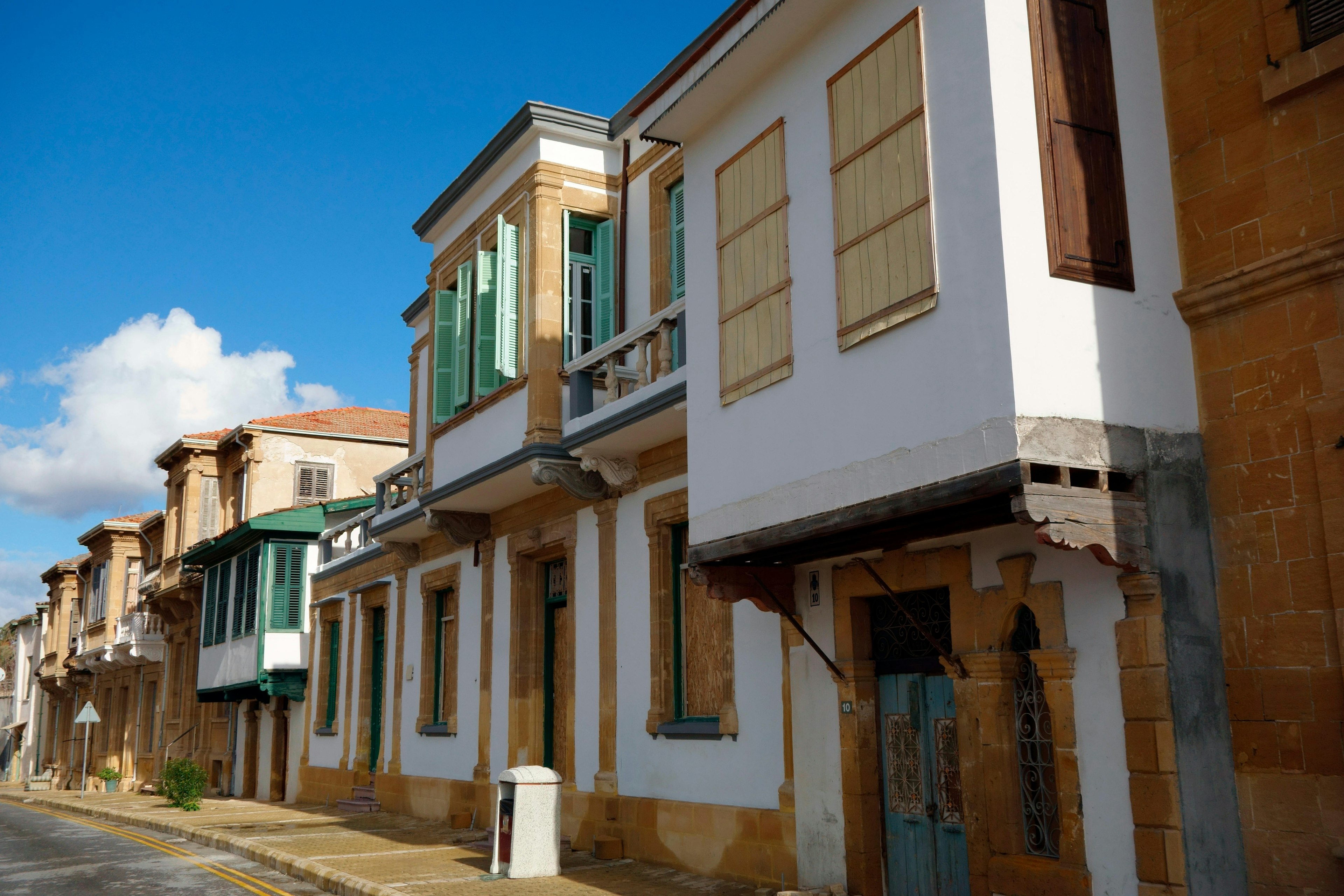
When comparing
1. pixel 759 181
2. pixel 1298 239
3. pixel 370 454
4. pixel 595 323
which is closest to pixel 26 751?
pixel 370 454

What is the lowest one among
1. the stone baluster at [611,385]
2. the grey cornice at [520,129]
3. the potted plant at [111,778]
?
the potted plant at [111,778]

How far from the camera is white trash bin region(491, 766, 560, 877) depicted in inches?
444

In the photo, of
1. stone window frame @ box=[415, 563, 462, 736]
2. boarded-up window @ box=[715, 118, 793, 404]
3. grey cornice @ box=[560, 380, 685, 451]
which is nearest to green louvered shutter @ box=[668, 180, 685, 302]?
grey cornice @ box=[560, 380, 685, 451]

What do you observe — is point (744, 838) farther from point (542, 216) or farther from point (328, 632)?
point (328, 632)

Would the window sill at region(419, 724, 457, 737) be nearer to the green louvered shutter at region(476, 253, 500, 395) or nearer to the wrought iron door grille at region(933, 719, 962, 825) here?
the green louvered shutter at region(476, 253, 500, 395)

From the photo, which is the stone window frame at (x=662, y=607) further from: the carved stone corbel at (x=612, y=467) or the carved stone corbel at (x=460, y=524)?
the carved stone corbel at (x=460, y=524)

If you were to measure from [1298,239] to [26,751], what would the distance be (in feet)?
185

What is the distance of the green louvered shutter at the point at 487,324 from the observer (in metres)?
14.3

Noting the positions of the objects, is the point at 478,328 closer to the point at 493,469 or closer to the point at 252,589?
the point at 493,469

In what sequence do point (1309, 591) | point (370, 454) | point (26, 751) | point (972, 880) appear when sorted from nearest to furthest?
point (1309, 591) → point (972, 880) → point (370, 454) → point (26, 751)

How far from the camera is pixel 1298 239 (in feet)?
22.3

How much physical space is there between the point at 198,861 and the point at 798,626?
30.2 feet

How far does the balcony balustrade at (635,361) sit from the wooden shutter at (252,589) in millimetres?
13670

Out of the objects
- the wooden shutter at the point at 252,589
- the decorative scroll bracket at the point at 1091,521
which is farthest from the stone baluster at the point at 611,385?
the wooden shutter at the point at 252,589
